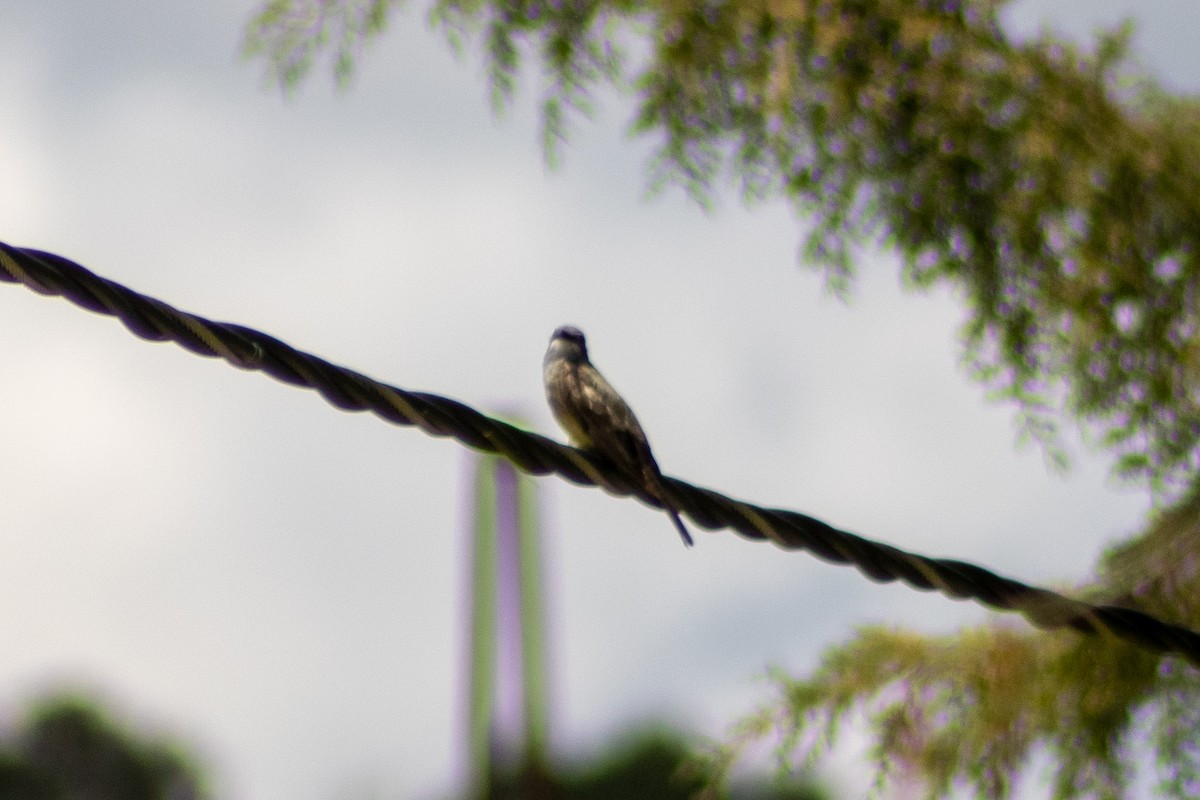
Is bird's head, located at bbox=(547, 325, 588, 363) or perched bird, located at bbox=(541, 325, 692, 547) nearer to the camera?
perched bird, located at bbox=(541, 325, 692, 547)

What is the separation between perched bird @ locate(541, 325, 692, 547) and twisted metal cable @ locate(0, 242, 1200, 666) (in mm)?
323

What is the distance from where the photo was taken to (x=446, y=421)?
6.95 ft

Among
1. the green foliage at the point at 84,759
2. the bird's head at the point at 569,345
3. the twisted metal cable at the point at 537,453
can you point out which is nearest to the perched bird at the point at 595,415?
the bird's head at the point at 569,345

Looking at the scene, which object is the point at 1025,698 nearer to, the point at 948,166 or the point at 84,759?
the point at 948,166

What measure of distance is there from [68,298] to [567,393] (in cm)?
202

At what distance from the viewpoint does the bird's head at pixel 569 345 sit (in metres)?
4.01

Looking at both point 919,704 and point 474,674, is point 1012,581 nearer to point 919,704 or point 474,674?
point 474,674

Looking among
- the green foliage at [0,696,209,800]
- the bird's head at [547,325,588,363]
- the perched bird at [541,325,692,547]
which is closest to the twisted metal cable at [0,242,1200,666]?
the perched bird at [541,325,692,547]

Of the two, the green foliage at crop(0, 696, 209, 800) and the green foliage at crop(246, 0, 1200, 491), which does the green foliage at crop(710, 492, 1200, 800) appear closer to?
the green foliage at crop(246, 0, 1200, 491)

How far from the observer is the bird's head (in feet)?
13.2

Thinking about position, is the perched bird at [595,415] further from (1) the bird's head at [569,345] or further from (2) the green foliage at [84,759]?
(2) the green foliage at [84,759]

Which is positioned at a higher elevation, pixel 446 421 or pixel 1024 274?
pixel 1024 274

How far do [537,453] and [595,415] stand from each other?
120 cm

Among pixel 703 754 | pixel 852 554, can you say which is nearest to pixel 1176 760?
pixel 703 754
